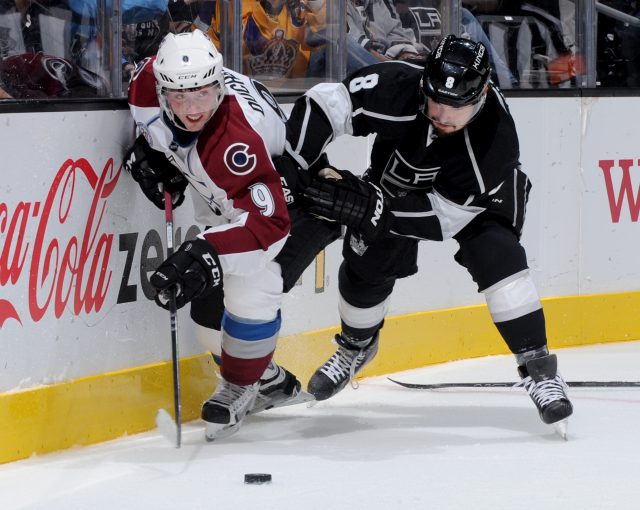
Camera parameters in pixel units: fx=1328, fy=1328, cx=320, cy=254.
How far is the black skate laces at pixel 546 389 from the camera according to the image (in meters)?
3.67

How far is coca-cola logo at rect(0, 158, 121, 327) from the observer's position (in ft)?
11.1

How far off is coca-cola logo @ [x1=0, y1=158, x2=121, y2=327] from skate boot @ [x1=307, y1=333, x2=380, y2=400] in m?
0.77

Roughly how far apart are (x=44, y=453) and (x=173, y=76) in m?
1.04

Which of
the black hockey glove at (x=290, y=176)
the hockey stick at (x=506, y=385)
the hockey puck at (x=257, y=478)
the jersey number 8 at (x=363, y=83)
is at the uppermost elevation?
the jersey number 8 at (x=363, y=83)

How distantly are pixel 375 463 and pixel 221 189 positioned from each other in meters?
0.82

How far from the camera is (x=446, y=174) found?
3.72m

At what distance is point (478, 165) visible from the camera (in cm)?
367

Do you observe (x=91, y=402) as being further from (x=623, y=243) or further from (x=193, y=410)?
(x=623, y=243)

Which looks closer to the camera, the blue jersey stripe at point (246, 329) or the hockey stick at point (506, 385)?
the blue jersey stripe at point (246, 329)

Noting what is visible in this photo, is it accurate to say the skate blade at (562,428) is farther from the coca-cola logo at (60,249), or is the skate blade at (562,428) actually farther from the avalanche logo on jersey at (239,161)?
the coca-cola logo at (60,249)

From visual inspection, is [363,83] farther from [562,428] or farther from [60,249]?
[562,428]

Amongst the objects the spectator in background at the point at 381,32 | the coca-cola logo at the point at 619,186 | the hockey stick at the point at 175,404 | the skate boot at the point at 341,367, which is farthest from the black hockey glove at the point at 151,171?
the coca-cola logo at the point at 619,186

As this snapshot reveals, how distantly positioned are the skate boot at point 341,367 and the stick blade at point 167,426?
0.65m

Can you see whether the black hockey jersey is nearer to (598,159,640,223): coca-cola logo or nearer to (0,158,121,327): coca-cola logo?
(0,158,121,327): coca-cola logo
